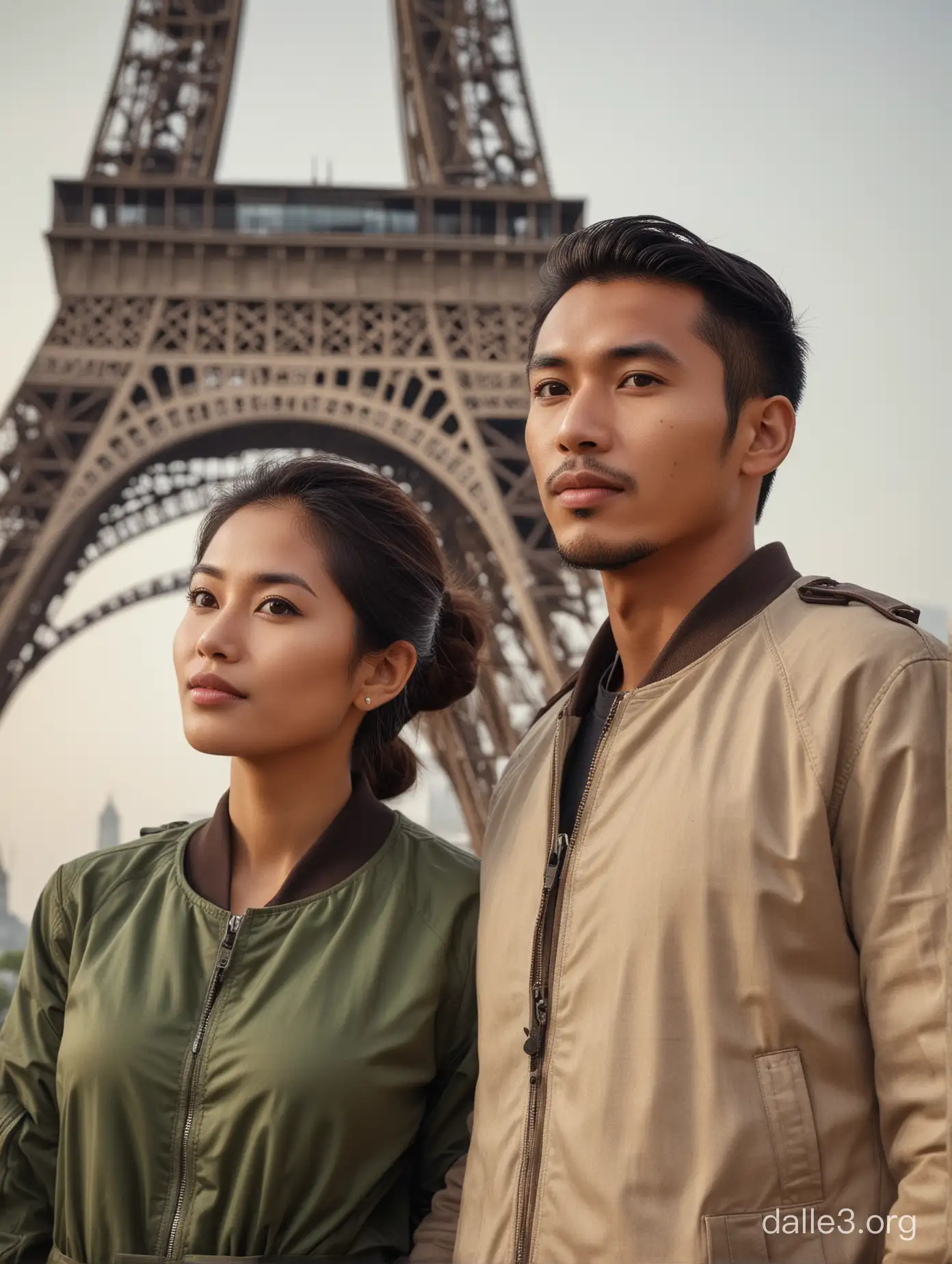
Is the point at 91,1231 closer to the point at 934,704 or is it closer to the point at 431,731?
the point at 934,704

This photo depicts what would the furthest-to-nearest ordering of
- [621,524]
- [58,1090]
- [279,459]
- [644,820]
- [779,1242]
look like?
[279,459], [58,1090], [621,524], [644,820], [779,1242]

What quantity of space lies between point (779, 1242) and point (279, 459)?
1739mm

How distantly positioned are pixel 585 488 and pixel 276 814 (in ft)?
2.81

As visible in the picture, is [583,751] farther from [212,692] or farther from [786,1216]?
[786,1216]

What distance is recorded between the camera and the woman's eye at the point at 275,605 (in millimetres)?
2680

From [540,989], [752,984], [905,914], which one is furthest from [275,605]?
[905,914]

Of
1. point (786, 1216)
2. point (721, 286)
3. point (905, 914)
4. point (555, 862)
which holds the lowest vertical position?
point (786, 1216)

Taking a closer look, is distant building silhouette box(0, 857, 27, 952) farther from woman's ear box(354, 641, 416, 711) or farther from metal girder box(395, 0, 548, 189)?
woman's ear box(354, 641, 416, 711)

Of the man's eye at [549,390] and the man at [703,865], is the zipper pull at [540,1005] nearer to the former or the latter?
the man at [703,865]

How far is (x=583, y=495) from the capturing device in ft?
7.72

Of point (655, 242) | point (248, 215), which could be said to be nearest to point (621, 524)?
point (655, 242)

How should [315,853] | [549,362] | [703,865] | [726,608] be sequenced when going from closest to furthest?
[703,865] → [726,608] → [549,362] → [315,853]

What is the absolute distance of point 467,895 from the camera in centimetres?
266

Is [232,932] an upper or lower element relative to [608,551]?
lower
